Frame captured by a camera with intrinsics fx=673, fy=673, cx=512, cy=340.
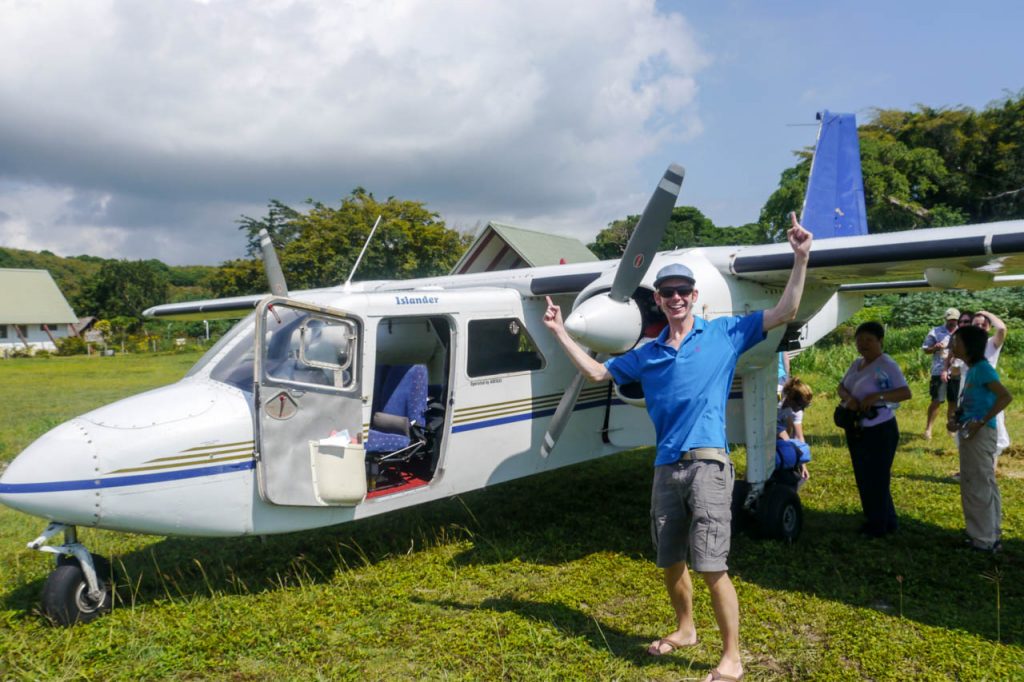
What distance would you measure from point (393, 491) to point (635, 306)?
7.79ft

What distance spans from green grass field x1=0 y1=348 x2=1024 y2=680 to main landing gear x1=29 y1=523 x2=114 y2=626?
12 centimetres

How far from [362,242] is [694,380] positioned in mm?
32264

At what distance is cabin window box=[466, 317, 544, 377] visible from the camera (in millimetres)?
5844

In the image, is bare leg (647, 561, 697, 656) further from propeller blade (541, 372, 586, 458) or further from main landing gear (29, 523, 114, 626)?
main landing gear (29, 523, 114, 626)

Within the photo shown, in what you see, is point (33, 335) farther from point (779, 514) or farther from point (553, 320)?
point (553, 320)

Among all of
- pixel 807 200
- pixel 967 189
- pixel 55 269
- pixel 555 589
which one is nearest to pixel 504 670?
pixel 555 589

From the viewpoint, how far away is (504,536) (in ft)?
20.8

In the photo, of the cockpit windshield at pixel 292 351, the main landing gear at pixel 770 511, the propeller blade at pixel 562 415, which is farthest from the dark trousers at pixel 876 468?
the cockpit windshield at pixel 292 351

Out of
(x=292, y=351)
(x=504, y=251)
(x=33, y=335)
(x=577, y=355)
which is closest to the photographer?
(x=577, y=355)

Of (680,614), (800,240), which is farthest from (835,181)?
(680,614)

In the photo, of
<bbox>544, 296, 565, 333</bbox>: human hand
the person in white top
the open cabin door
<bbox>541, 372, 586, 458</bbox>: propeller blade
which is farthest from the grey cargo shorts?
the person in white top

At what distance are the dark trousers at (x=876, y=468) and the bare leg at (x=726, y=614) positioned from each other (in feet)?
10.1

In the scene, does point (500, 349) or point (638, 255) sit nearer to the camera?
point (638, 255)

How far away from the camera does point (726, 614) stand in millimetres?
3371
